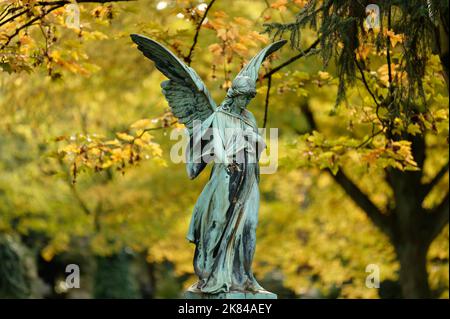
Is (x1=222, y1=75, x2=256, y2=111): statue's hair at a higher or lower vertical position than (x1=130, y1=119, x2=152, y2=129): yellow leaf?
lower

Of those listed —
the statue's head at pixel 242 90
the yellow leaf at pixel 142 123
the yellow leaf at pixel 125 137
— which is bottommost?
the statue's head at pixel 242 90

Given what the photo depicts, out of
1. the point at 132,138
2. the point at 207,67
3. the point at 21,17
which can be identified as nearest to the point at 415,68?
the point at 132,138

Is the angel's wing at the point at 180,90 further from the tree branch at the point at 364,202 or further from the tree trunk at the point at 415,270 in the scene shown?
the tree trunk at the point at 415,270

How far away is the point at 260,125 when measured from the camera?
17359 millimetres

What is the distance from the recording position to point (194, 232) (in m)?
8.29

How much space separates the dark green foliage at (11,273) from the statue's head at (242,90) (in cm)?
1312

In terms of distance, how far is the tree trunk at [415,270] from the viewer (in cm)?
1667

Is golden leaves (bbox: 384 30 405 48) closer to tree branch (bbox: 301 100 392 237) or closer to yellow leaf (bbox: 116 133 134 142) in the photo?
yellow leaf (bbox: 116 133 134 142)

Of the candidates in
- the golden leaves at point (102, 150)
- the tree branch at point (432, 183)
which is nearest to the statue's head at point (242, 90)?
the golden leaves at point (102, 150)

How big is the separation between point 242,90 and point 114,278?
22.6 metres

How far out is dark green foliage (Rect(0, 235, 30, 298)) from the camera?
1995 centimetres

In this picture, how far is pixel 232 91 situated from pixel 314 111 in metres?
9.83

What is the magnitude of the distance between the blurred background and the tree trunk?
3cm

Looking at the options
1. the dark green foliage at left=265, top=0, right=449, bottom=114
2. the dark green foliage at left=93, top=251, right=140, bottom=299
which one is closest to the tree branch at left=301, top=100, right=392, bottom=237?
the dark green foliage at left=265, top=0, right=449, bottom=114
